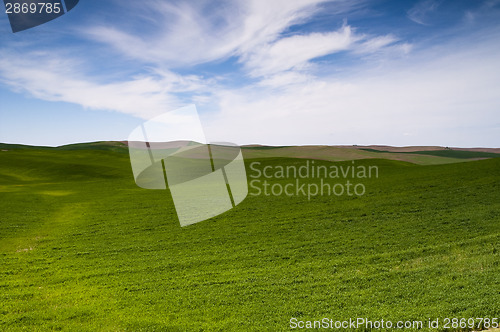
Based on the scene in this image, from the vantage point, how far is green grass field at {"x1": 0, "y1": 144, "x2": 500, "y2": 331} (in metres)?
12.6

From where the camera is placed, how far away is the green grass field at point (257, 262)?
12633 mm

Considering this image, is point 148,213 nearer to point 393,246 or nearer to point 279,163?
point 393,246

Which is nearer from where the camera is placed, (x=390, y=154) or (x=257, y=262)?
(x=257, y=262)

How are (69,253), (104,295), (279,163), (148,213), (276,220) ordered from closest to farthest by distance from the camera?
(104,295), (69,253), (276,220), (148,213), (279,163)

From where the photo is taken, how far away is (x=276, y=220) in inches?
1085

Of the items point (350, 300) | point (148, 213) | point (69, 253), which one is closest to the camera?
point (350, 300)

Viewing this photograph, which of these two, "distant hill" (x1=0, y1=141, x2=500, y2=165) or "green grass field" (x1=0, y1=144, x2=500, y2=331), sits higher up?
"distant hill" (x1=0, y1=141, x2=500, y2=165)

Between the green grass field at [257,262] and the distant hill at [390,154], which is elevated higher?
the distant hill at [390,154]

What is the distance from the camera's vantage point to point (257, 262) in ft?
60.4

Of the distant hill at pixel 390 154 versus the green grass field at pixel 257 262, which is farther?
the distant hill at pixel 390 154

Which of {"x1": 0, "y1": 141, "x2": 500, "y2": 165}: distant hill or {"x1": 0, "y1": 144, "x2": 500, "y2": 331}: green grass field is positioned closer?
{"x1": 0, "y1": 144, "x2": 500, "y2": 331}: green grass field

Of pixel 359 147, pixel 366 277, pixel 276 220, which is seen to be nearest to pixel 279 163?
pixel 359 147

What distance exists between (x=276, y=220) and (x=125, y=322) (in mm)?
16874

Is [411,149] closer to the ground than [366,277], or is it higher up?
higher up
